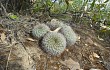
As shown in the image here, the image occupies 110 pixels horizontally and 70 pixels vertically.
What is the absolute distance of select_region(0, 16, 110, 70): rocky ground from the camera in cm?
220

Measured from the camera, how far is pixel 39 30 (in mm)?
2453

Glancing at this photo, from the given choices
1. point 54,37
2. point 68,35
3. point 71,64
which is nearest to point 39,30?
point 54,37

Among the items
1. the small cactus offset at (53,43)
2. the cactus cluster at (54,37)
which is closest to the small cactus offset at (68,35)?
the cactus cluster at (54,37)

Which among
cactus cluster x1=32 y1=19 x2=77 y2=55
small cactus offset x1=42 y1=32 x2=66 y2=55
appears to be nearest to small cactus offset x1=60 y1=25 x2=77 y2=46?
cactus cluster x1=32 y1=19 x2=77 y2=55

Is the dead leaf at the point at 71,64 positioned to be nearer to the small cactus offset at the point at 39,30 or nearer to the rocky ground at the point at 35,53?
the rocky ground at the point at 35,53

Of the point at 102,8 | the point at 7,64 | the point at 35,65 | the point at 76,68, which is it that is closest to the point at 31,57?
the point at 35,65

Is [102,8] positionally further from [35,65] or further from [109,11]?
[35,65]

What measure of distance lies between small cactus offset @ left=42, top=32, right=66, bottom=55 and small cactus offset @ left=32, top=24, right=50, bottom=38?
0.06 m

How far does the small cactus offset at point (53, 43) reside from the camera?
7.74 feet

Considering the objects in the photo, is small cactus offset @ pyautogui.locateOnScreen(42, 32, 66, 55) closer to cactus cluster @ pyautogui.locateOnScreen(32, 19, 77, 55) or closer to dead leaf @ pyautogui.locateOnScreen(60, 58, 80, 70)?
cactus cluster @ pyautogui.locateOnScreen(32, 19, 77, 55)

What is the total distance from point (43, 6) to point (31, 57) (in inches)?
47.1

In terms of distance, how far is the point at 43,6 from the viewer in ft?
11.0

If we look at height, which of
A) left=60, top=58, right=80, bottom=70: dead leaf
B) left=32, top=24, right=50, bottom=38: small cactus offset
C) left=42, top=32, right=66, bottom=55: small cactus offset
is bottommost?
left=60, top=58, right=80, bottom=70: dead leaf

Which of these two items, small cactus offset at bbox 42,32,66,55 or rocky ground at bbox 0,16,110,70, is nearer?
rocky ground at bbox 0,16,110,70
